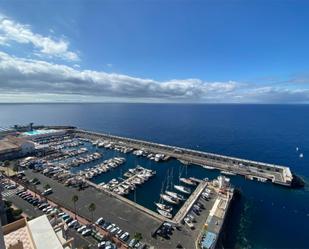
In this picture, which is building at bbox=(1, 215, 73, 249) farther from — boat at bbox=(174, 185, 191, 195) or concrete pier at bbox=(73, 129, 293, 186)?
concrete pier at bbox=(73, 129, 293, 186)

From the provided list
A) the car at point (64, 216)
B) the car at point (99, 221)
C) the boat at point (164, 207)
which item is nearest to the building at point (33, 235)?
the car at point (99, 221)

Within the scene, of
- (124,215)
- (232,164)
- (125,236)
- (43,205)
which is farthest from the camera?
(232,164)

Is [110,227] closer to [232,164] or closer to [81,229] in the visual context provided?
[81,229]

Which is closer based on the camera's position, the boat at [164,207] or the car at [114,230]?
the car at [114,230]

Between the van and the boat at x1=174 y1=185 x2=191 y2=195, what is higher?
the van

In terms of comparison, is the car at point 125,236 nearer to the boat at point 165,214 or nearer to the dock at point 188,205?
the dock at point 188,205

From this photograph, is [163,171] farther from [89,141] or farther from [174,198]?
[89,141]

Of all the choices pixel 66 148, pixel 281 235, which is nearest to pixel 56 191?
pixel 66 148

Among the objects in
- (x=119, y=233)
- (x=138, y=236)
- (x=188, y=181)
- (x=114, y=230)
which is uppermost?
(x=138, y=236)

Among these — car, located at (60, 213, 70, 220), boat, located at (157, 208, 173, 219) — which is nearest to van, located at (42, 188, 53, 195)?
car, located at (60, 213, 70, 220)

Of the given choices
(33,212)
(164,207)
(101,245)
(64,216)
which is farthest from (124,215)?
(33,212)

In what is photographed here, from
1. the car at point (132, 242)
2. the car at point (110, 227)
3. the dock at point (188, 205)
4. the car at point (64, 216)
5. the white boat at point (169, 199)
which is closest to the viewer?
the car at point (132, 242)
